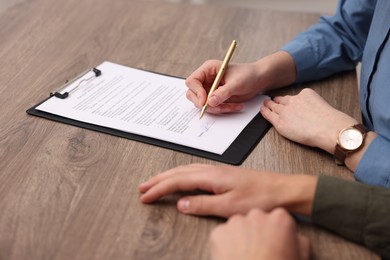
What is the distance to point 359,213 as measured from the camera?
2.59 ft

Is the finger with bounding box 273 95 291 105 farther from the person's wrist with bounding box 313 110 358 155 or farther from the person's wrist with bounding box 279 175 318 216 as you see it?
the person's wrist with bounding box 279 175 318 216

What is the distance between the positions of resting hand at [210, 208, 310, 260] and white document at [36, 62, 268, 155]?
22 cm

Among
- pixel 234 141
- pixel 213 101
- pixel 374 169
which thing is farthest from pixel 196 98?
A: pixel 374 169

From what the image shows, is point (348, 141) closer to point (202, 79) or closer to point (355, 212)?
point (355, 212)

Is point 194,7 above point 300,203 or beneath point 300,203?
beneath

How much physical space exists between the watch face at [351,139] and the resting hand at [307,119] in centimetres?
1

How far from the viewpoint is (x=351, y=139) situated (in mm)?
969

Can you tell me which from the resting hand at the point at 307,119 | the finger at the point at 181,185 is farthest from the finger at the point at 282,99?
the finger at the point at 181,185

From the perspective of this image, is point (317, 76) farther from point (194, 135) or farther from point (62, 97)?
point (62, 97)

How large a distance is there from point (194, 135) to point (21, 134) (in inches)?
13.5

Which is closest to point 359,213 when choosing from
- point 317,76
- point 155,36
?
point 317,76

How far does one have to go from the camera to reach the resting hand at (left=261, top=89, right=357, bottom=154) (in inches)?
38.4

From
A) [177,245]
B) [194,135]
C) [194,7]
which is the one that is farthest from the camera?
[194,7]

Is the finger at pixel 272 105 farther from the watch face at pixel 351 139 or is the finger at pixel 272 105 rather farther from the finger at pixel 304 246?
the finger at pixel 304 246
